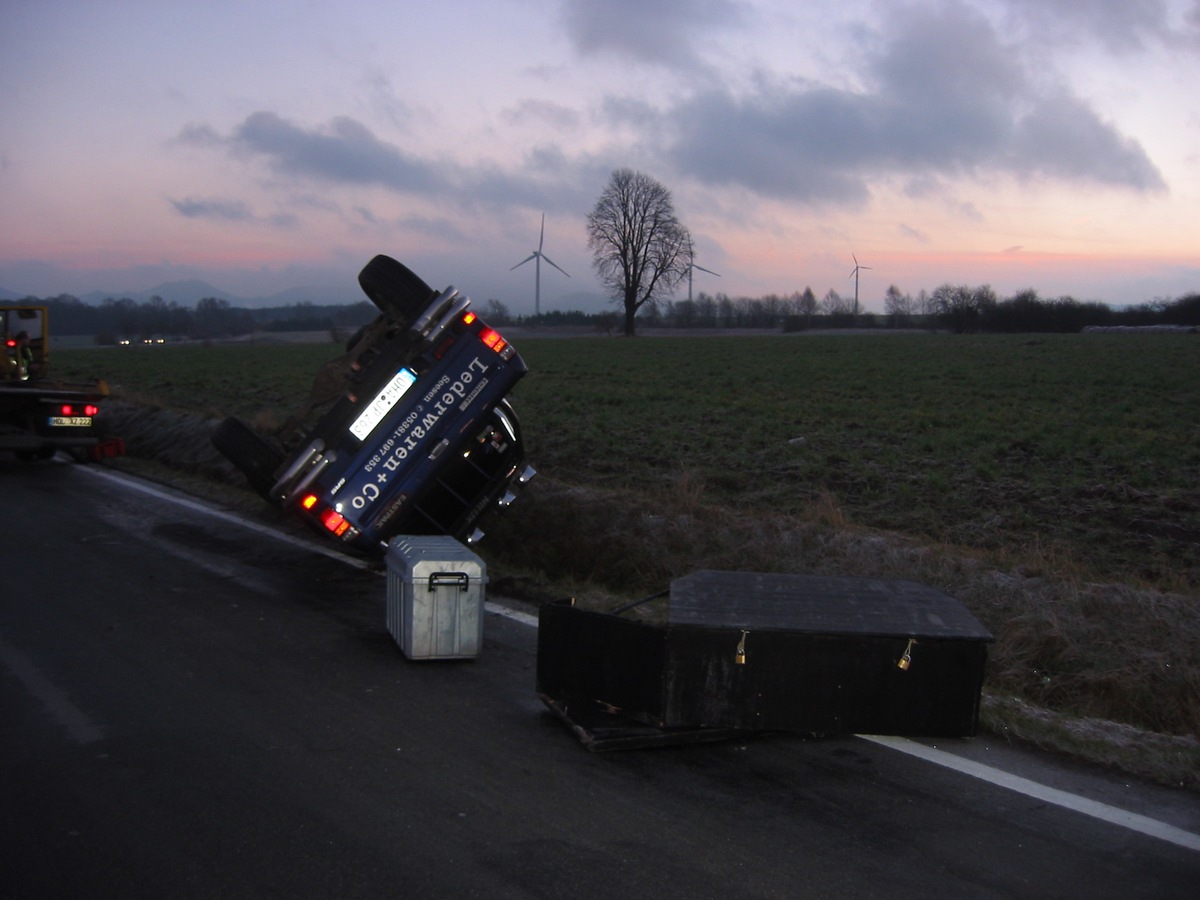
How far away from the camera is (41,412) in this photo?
637 inches

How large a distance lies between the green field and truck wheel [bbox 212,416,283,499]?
4.19 m

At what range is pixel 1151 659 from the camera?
662cm

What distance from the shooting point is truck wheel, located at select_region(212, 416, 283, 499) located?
29.8 feet

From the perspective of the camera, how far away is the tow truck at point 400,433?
328 inches

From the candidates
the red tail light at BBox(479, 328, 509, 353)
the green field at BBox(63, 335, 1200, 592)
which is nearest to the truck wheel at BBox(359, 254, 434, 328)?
the red tail light at BBox(479, 328, 509, 353)

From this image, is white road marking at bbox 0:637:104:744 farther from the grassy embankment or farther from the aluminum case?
the grassy embankment

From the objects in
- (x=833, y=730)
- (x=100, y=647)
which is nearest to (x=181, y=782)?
(x=100, y=647)

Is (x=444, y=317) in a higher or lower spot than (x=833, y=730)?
higher

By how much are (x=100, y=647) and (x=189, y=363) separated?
4148 centimetres

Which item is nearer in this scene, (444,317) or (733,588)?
(733,588)

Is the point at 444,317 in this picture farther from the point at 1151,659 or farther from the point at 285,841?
the point at 1151,659

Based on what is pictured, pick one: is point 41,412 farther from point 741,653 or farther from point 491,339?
point 741,653

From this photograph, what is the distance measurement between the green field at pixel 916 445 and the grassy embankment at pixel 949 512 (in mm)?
56

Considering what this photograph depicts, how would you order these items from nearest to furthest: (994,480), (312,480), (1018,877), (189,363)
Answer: (1018,877)
(312,480)
(994,480)
(189,363)
